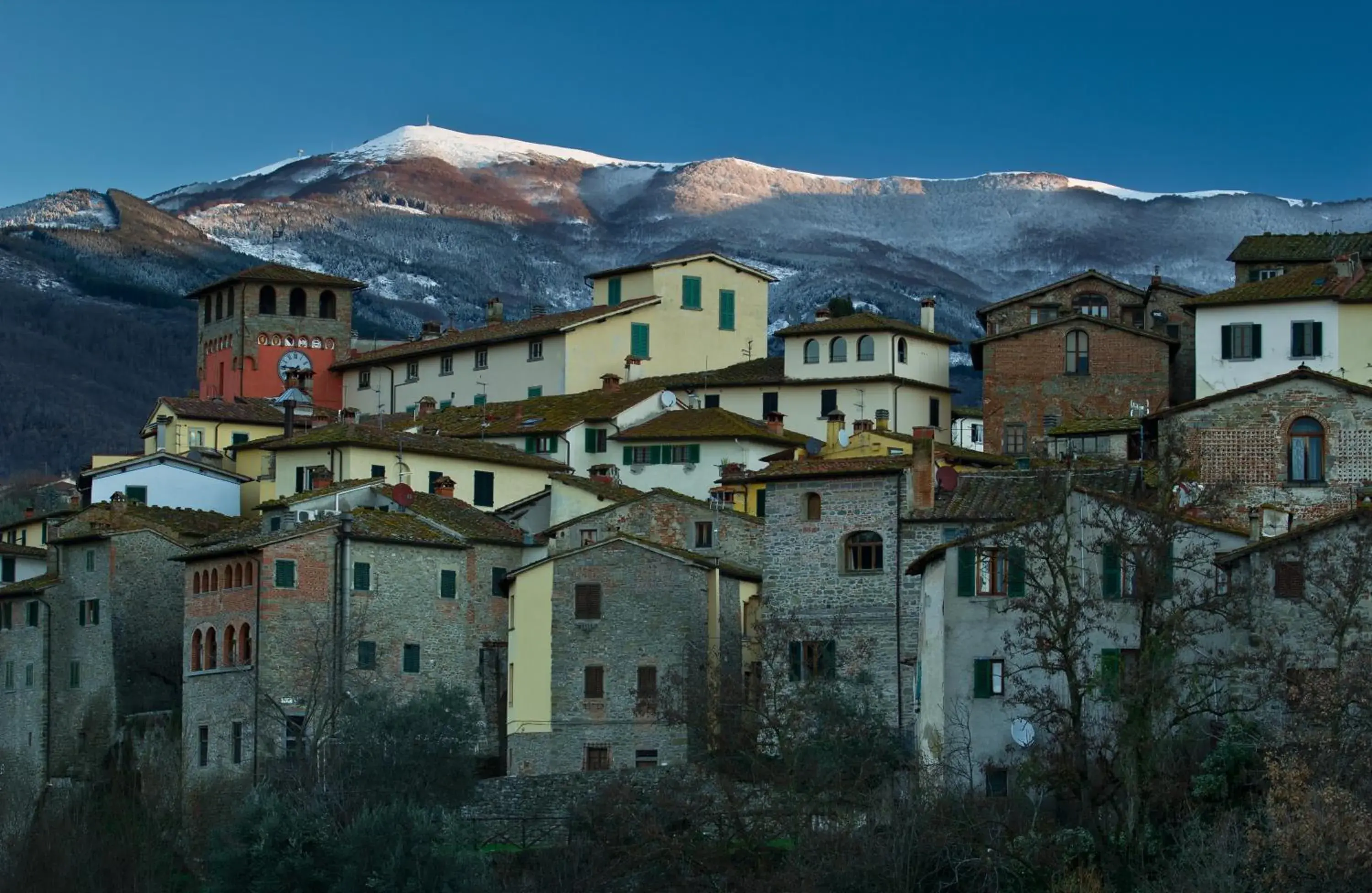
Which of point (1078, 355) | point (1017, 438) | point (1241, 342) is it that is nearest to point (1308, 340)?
point (1241, 342)

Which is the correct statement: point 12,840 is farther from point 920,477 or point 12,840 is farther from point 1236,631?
point 1236,631

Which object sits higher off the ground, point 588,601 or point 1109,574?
point 1109,574

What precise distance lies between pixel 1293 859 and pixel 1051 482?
12.5m

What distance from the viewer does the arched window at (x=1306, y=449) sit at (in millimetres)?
57938

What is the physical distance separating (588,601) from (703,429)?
697 inches

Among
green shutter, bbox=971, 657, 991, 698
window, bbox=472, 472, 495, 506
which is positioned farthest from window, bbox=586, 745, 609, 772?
window, bbox=472, 472, 495, 506

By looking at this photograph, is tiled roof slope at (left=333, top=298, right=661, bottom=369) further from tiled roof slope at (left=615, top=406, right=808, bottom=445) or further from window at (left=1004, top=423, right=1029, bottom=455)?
window at (left=1004, top=423, right=1029, bottom=455)

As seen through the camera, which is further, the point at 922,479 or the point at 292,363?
the point at 292,363

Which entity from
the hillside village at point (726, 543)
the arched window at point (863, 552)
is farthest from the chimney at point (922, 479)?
the arched window at point (863, 552)

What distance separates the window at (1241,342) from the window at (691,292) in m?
26.8

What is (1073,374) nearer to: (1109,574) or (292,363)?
(1109,574)

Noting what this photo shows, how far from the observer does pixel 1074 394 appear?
77.6 metres

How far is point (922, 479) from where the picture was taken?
196 feet

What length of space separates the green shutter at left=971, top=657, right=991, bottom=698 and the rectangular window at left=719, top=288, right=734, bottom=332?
138ft
